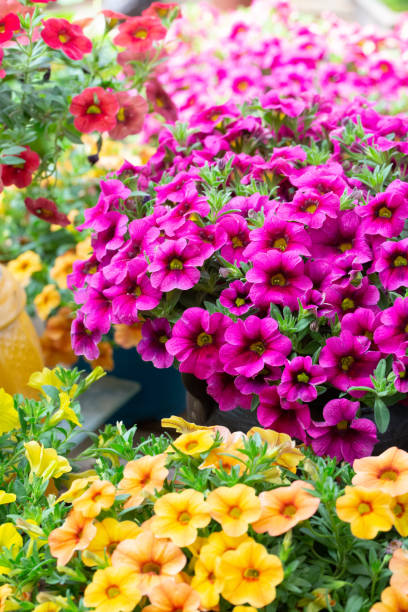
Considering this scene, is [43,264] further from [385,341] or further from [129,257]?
[385,341]

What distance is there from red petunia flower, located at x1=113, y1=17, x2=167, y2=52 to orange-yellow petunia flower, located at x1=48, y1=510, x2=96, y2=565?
3.54 ft

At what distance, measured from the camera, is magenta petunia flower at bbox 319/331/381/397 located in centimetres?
99

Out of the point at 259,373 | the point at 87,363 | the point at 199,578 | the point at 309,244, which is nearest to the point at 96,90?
the point at 309,244

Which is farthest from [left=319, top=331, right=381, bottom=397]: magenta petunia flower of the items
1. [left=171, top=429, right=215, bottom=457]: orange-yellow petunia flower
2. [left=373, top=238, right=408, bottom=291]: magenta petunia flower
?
[left=171, top=429, right=215, bottom=457]: orange-yellow petunia flower

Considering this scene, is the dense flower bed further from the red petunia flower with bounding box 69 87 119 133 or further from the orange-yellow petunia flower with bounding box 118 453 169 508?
the red petunia flower with bounding box 69 87 119 133

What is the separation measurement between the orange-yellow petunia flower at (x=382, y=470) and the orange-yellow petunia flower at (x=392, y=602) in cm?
12

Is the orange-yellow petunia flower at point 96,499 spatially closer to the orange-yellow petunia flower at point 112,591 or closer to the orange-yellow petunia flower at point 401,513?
the orange-yellow petunia flower at point 112,591

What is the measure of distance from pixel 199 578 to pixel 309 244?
59cm

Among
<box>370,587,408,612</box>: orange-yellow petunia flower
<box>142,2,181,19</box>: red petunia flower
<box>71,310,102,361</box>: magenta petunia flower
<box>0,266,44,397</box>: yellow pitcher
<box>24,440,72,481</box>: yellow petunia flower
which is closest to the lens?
<box>370,587,408,612</box>: orange-yellow petunia flower

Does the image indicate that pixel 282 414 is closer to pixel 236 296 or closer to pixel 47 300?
pixel 236 296

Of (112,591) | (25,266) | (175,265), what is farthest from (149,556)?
(25,266)

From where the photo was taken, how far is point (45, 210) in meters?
1.50

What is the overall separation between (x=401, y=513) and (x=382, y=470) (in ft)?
0.18

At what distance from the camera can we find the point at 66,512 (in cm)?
87
